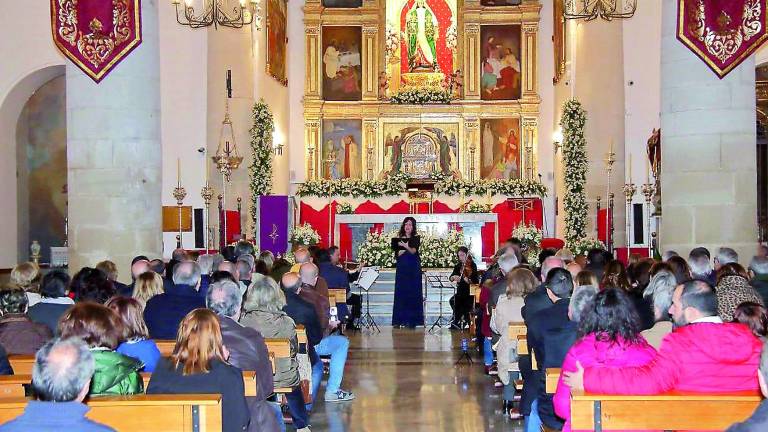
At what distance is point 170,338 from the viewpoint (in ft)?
28.1

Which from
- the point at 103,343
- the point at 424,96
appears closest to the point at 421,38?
the point at 424,96

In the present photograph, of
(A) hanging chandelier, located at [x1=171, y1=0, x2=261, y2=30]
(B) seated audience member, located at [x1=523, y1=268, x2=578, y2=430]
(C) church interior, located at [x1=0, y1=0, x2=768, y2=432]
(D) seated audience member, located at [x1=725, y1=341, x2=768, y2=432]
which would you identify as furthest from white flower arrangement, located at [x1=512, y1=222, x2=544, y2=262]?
(D) seated audience member, located at [x1=725, y1=341, x2=768, y2=432]

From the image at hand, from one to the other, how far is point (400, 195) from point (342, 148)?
4.98 m

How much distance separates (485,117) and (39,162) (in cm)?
1333

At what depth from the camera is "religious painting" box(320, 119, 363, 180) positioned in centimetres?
3014

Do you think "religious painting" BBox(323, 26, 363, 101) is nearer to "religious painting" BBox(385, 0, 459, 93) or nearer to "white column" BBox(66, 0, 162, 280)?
"religious painting" BBox(385, 0, 459, 93)

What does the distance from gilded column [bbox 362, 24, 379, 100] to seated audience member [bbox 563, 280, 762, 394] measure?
2476 cm

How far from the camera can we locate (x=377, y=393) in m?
11.5

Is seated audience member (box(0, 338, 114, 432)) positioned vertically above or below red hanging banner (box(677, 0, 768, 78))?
below

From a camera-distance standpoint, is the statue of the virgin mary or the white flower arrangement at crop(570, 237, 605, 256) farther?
the statue of the virgin mary

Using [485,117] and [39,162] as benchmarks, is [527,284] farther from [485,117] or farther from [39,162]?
[485,117]

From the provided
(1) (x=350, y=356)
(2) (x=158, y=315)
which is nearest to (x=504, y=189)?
(1) (x=350, y=356)

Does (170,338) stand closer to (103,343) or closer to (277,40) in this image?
(103,343)

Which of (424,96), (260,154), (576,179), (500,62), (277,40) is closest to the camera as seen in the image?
(576,179)
